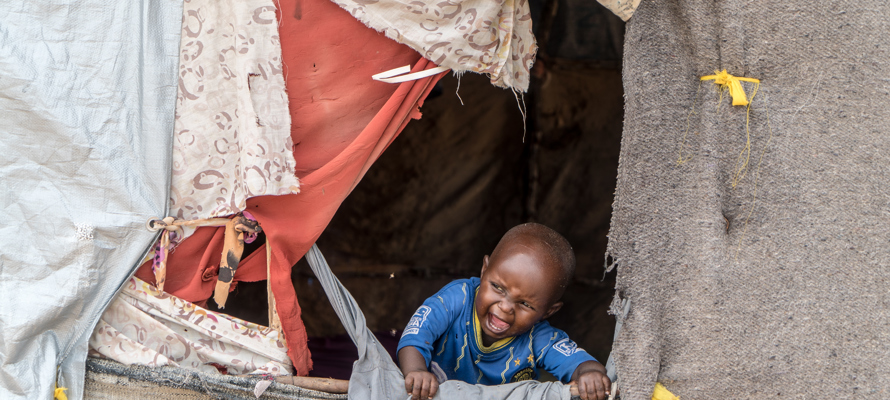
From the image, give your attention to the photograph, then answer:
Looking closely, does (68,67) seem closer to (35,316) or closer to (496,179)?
(35,316)

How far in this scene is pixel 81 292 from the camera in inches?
57.1

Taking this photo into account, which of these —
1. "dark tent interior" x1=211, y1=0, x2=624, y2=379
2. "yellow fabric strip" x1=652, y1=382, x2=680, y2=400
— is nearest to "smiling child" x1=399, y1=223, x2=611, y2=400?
"yellow fabric strip" x1=652, y1=382, x2=680, y2=400

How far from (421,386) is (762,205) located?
0.98 metres

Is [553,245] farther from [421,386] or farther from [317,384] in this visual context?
[317,384]

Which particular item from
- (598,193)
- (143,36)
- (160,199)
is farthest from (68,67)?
(598,193)

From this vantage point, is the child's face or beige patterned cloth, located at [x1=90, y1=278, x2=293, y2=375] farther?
the child's face

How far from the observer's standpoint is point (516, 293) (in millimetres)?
1816

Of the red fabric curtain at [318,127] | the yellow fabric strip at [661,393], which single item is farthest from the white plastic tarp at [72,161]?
the yellow fabric strip at [661,393]

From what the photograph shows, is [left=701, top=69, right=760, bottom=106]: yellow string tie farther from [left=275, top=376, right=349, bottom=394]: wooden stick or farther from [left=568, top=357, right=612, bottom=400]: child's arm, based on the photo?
[left=275, top=376, right=349, bottom=394]: wooden stick

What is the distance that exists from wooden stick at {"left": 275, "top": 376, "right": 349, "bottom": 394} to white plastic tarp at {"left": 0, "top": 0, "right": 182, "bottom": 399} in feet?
1.63

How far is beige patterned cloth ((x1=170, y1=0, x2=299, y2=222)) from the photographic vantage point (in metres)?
1.48

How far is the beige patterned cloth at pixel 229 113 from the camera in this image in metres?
1.48

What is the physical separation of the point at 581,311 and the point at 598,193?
693 mm

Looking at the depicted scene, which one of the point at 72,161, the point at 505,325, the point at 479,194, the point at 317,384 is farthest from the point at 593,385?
the point at 479,194
